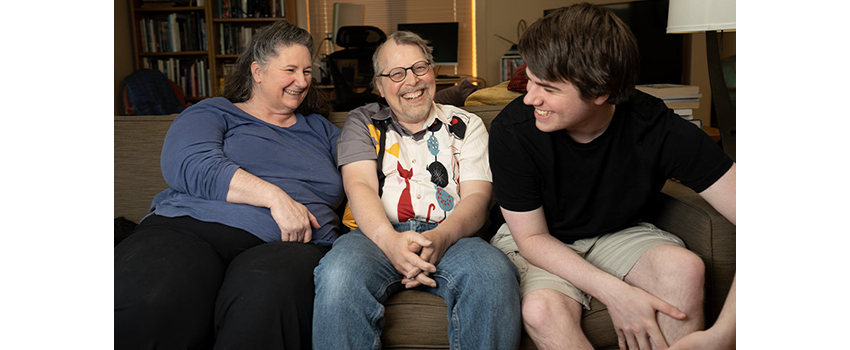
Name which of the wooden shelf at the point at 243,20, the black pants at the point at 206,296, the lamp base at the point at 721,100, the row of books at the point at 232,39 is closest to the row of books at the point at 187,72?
the row of books at the point at 232,39

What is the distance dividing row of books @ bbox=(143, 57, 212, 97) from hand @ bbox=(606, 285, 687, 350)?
4910 mm

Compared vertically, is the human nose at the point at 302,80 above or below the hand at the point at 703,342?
above

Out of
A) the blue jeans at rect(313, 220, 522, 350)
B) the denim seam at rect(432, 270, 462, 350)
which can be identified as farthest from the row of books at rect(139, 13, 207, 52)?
the denim seam at rect(432, 270, 462, 350)

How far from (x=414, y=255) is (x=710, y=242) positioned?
68 cm

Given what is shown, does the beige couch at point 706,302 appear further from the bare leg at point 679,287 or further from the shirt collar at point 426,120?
the shirt collar at point 426,120

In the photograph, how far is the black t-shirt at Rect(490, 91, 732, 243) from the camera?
136cm

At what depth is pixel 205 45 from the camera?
541cm

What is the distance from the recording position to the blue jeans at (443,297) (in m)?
1.27

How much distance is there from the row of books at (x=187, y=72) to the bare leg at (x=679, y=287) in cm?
492

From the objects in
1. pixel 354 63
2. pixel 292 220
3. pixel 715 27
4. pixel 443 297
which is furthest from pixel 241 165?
pixel 354 63

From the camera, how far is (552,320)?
4.14ft

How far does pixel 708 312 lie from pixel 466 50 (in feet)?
16.8

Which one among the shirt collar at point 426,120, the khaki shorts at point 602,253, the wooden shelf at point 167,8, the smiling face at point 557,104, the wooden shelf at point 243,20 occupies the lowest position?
the khaki shorts at point 602,253
